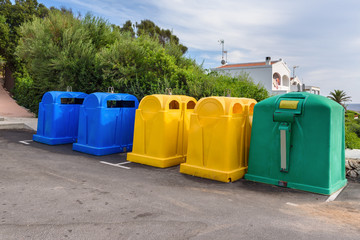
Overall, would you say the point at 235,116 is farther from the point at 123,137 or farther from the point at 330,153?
the point at 123,137

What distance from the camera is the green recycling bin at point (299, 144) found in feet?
14.4

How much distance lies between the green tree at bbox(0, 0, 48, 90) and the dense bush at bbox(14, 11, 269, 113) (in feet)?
36.3

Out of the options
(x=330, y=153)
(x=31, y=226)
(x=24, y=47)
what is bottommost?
(x=31, y=226)

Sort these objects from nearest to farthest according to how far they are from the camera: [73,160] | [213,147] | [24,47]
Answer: [213,147] → [73,160] → [24,47]

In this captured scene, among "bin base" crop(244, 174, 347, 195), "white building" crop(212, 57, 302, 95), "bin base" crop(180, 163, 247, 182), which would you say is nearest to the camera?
"bin base" crop(244, 174, 347, 195)

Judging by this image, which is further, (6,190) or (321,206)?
(6,190)

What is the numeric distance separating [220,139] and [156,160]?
1539 mm

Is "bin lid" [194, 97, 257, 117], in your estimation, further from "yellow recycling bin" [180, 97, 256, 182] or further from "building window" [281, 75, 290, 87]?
"building window" [281, 75, 290, 87]

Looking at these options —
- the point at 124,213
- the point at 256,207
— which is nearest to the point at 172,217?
the point at 124,213

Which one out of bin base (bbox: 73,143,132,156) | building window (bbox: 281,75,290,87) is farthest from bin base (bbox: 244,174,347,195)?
building window (bbox: 281,75,290,87)

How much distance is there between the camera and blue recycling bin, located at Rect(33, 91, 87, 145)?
27.0 feet

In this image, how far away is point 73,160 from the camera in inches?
252

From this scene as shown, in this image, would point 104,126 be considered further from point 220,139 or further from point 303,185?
point 303,185

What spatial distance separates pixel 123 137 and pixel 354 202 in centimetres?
508
